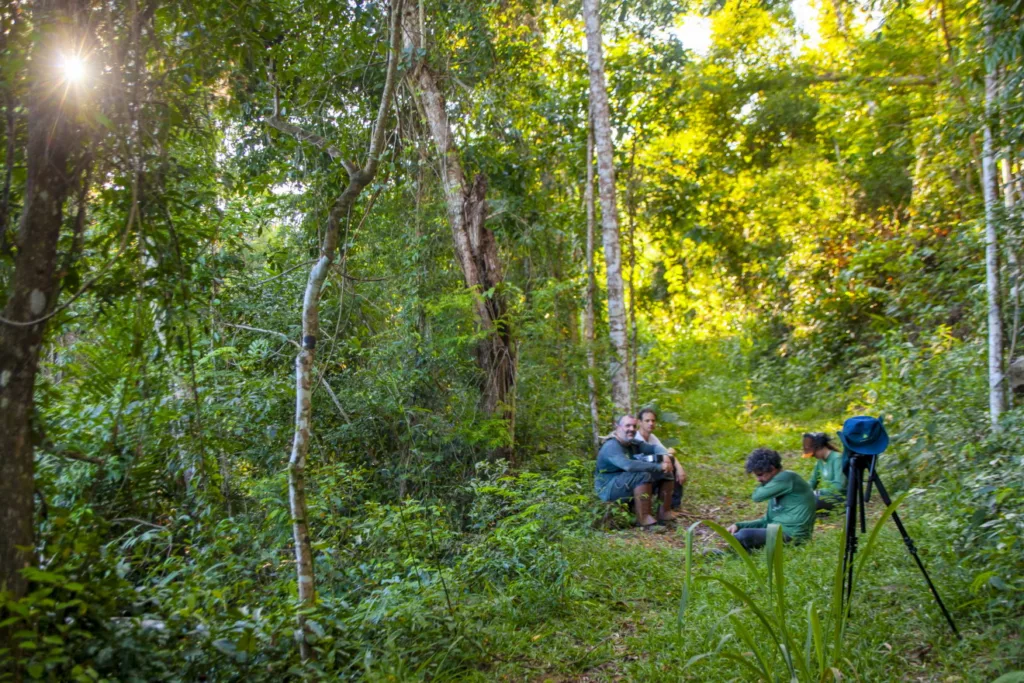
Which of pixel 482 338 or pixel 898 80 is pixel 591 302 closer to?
pixel 482 338

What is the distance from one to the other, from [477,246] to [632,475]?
300cm

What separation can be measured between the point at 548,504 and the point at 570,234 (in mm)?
5814

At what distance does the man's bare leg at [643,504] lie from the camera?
285 inches

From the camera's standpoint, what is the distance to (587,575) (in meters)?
5.34

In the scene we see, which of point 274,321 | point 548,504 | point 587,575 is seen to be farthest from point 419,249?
point 587,575

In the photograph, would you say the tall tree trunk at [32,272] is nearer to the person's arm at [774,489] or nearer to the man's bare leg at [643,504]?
the person's arm at [774,489]

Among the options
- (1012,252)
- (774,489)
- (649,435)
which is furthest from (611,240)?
(1012,252)

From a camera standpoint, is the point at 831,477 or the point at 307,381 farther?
the point at 831,477

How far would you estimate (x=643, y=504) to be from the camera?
Result: 7250mm

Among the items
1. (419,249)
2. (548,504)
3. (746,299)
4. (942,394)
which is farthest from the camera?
(746,299)

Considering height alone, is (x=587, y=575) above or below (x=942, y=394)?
below

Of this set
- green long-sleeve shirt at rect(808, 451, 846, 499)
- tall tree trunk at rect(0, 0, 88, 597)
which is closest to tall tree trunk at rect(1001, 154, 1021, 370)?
green long-sleeve shirt at rect(808, 451, 846, 499)

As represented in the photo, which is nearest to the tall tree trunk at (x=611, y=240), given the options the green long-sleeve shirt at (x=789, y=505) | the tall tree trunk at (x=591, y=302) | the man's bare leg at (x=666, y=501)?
the tall tree trunk at (x=591, y=302)

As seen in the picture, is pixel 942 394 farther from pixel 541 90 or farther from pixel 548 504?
pixel 541 90
